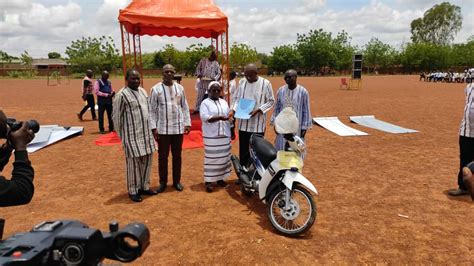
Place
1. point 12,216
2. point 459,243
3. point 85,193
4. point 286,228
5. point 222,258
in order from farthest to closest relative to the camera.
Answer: point 85,193 → point 12,216 → point 286,228 → point 459,243 → point 222,258

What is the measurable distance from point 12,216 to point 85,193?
989mm

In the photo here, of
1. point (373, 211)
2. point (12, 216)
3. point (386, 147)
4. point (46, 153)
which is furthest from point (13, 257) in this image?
point (386, 147)

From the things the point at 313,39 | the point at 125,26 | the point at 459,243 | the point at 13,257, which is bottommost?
the point at 459,243

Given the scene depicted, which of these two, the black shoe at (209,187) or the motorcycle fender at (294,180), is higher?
the motorcycle fender at (294,180)

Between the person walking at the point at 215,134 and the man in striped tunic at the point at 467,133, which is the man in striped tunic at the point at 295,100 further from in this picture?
the man in striped tunic at the point at 467,133

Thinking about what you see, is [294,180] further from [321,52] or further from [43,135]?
[321,52]

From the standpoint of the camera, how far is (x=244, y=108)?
509 cm

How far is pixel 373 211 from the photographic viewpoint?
4.32 metres

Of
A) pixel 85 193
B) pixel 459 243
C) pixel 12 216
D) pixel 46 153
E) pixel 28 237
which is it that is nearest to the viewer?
pixel 28 237

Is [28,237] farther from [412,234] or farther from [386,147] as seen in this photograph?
[386,147]

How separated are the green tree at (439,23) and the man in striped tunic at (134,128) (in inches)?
3429

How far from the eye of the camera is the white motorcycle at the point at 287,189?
365 centimetres

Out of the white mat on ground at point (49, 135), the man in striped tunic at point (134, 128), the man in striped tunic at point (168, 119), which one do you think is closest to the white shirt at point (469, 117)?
the man in striped tunic at point (168, 119)

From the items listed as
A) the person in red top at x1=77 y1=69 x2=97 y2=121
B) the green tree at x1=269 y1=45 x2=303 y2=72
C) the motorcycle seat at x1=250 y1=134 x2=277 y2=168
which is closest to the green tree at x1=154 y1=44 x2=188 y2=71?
the green tree at x1=269 y1=45 x2=303 y2=72
